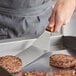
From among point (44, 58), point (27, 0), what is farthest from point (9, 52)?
point (27, 0)

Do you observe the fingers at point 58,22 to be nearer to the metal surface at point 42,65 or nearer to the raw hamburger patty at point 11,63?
the metal surface at point 42,65

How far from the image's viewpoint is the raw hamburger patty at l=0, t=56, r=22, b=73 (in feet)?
3.64

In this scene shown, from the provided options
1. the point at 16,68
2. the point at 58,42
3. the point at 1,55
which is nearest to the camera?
the point at 16,68

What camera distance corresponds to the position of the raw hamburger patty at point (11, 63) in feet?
3.64

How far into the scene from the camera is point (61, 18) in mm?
1296

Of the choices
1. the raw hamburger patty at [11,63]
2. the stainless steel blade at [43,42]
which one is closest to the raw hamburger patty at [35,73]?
the raw hamburger patty at [11,63]

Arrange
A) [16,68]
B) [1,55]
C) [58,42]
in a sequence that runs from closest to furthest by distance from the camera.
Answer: [16,68] < [1,55] < [58,42]

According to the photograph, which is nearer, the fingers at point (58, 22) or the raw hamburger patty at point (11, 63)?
the raw hamburger patty at point (11, 63)

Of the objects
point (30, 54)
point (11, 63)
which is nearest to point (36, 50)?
point (30, 54)

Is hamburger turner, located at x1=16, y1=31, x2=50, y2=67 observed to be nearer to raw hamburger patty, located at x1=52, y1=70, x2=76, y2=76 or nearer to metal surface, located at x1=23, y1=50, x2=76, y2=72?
metal surface, located at x1=23, y1=50, x2=76, y2=72

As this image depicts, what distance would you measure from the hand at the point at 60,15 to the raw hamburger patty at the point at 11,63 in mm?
249

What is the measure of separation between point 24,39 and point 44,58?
0.49 feet

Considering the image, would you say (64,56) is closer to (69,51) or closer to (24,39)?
(69,51)

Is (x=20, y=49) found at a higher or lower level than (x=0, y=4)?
lower
